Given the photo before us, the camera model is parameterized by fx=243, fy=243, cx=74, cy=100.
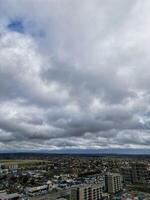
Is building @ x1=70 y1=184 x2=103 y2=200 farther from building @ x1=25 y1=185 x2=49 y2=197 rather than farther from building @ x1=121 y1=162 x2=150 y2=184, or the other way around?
building @ x1=121 y1=162 x2=150 y2=184

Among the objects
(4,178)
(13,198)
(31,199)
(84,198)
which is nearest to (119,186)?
(84,198)

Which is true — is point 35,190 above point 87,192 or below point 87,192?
below

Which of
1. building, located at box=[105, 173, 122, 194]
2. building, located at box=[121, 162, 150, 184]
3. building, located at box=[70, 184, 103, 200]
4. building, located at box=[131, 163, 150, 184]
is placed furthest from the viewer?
building, located at box=[121, 162, 150, 184]

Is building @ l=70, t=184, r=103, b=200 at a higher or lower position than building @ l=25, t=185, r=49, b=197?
higher

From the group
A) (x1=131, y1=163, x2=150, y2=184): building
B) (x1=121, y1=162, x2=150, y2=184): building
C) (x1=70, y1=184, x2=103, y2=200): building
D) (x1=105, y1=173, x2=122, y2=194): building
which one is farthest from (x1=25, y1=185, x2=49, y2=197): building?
(x1=131, y1=163, x2=150, y2=184): building

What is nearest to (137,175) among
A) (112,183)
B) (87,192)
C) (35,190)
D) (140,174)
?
(140,174)

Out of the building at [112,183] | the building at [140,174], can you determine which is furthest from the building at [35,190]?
the building at [140,174]

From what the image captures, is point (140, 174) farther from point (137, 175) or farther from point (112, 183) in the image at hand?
point (112, 183)

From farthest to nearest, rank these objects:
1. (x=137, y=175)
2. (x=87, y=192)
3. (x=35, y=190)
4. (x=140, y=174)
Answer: (x=137, y=175) → (x=140, y=174) → (x=35, y=190) → (x=87, y=192)

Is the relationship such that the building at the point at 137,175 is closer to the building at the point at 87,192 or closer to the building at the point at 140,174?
the building at the point at 140,174
